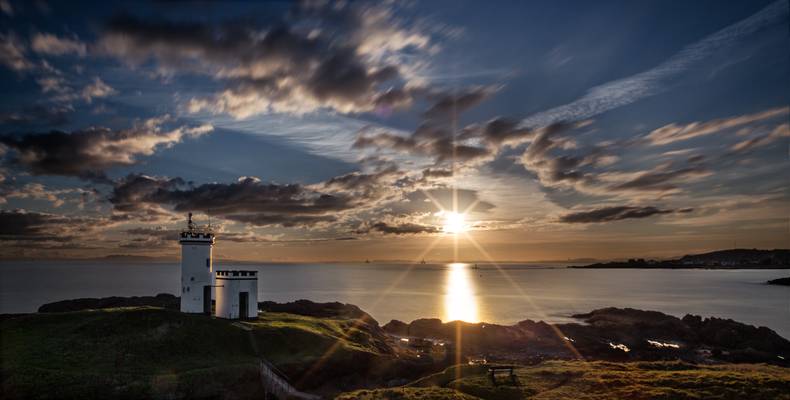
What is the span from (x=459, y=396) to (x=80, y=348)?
92.1 ft

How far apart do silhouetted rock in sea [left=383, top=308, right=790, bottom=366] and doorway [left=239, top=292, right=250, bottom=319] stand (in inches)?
1141

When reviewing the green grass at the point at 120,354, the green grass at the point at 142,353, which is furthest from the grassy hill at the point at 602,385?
the green grass at the point at 120,354

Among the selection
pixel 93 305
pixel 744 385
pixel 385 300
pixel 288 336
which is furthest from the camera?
pixel 385 300

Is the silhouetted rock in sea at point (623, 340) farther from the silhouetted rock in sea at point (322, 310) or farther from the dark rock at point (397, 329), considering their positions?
the silhouetted rock in sea at point (322, 310)

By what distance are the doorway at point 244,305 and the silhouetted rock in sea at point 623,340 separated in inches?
1141

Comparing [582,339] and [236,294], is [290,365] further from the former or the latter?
[582,339]

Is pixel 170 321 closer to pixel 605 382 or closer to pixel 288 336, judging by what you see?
pixel 288 336

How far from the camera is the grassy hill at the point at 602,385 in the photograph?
2706 cm

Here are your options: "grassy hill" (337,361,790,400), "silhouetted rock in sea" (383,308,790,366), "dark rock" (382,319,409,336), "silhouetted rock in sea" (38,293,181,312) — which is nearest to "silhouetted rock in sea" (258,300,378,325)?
"dark rock" (382,319,409,336)

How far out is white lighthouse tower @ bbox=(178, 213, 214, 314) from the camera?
46156 mm

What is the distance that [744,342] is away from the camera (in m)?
60.7

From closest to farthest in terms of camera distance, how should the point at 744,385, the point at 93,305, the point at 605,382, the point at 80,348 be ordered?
the point at 744,385 → the point at 605,382 → the point at 80,348 → the point at 93,305

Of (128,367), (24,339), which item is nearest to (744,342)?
(128,367)

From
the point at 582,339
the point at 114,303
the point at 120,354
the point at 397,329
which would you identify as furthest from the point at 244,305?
the point at 582,339
